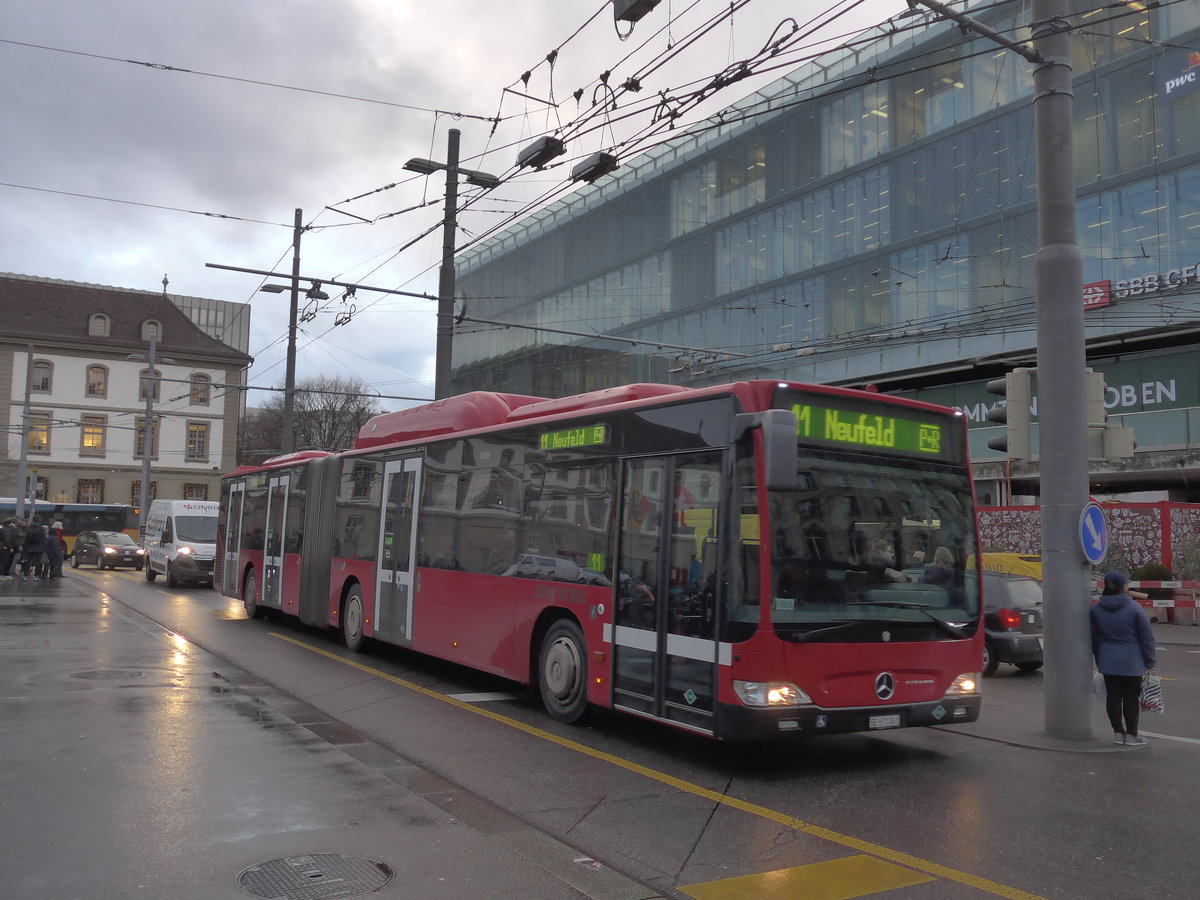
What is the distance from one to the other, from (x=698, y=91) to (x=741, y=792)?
21.3 feet

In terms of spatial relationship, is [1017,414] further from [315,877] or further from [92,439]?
[92,439]

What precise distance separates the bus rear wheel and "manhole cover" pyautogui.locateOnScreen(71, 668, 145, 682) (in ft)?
16.4

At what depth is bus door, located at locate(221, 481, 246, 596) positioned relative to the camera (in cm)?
2028

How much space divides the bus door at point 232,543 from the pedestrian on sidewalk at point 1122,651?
52.1ft

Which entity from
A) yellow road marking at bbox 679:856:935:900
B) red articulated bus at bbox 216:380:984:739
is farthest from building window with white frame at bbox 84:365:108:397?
yellow road marking at bbox 679:856:935:900

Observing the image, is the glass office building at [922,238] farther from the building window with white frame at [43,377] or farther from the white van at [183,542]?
the building window with white frame at [43,377]

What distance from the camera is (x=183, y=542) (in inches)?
1131

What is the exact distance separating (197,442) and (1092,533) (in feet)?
221

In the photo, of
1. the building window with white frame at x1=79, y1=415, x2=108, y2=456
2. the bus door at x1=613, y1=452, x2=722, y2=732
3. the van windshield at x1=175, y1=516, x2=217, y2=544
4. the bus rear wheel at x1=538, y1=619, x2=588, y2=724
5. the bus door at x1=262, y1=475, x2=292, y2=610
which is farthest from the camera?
the building window with white frame at x1=79, y1=415, x2=108, y2=456

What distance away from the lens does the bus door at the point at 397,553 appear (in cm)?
1249

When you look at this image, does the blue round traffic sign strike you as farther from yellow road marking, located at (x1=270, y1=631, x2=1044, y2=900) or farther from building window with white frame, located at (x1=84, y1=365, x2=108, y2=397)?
building window with white frame, located at (x1=84, y1=365, x2=108, y2=397)

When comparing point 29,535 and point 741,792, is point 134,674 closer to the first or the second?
point 741,792

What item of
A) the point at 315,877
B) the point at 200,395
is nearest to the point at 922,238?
the point at 315,877

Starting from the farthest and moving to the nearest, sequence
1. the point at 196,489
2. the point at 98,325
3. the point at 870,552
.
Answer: the point at 196,489 → the point at 98,325 → the point at 870,552
